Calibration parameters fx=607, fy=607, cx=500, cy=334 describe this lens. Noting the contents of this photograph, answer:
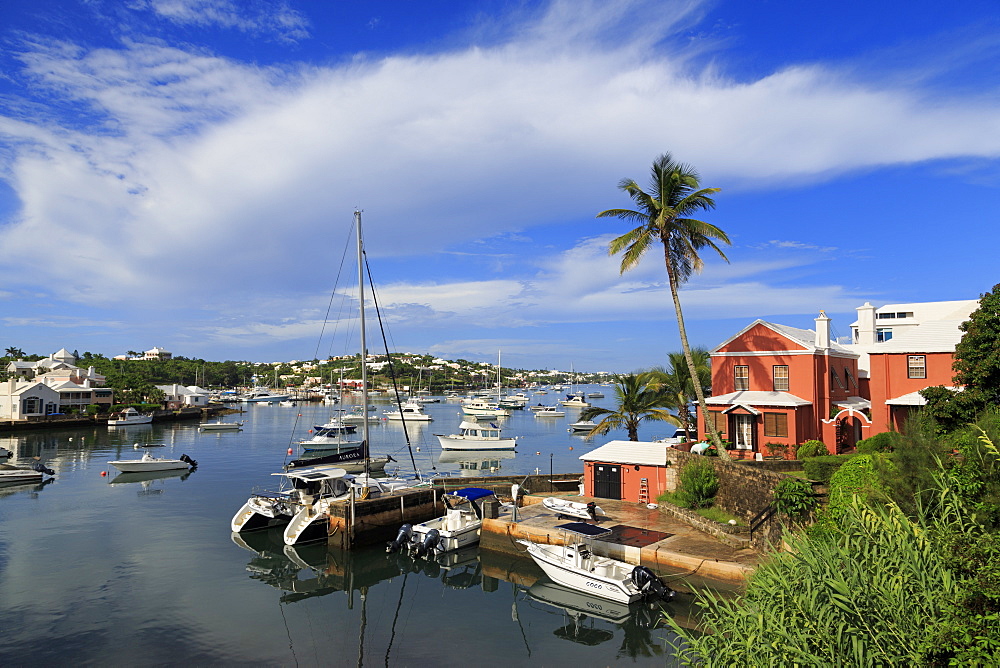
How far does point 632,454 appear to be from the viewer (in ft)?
98.4

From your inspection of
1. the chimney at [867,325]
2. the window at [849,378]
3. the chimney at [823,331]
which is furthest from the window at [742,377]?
the chimney at [867,325]

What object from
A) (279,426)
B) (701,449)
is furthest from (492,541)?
(279,426)

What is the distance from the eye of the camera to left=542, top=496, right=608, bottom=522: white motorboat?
995 inches

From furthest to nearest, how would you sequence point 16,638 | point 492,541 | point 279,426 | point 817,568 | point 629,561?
point 279,426
point 492,541
point 629,561
point 16,638
point 817,568

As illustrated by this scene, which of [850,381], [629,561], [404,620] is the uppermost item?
[850,381]

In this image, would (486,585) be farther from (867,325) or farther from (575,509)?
(867,325)

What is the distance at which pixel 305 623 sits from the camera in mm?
19797

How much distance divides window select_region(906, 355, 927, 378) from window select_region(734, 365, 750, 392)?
7.33 metres

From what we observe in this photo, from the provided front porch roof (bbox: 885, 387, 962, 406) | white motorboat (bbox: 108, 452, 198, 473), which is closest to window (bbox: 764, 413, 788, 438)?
front porch roof (bbox: 885, 387, 962, 406)

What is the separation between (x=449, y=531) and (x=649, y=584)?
1031cm

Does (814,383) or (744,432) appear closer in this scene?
(814,383)

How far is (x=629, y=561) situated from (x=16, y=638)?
1889cm

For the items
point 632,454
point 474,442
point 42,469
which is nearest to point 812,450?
point 632,454

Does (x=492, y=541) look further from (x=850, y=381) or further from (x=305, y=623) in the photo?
(x=850, y=381)
